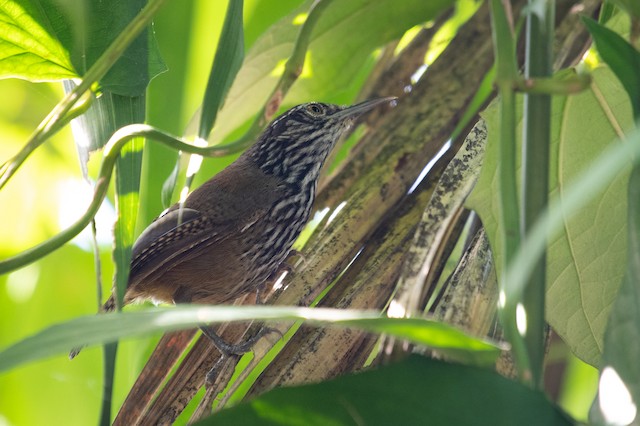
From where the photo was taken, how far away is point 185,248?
264cm

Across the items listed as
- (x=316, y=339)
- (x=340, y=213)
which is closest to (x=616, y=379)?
(x=316, y=339)

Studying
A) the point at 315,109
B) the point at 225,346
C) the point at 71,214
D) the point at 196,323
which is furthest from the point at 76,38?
the point at 315,109

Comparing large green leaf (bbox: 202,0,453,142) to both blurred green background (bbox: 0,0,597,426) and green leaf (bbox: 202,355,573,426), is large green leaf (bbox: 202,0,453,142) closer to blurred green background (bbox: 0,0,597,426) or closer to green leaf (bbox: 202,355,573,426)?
blurred green background (bbox: 0,0,597,426)

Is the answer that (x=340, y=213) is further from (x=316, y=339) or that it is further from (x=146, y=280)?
(x=146, y=280)

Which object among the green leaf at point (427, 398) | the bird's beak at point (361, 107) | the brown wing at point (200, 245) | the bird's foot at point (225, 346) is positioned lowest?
the bird's foot at point (225, 346)

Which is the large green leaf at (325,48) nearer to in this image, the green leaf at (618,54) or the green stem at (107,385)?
the green leaf at (618,54)

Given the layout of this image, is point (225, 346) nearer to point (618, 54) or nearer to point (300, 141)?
point (618, 54)

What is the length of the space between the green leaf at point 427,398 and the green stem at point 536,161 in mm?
43

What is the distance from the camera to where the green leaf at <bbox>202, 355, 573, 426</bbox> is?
39.2 inches

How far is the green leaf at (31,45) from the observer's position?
170cm

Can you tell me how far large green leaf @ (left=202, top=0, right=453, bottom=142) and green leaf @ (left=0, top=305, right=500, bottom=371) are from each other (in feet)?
4.33

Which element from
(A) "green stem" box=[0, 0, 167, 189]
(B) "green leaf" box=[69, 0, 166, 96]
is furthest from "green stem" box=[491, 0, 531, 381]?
(B) "green leaf" box=[69, 0, 166, 96]

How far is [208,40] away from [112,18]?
95 cm

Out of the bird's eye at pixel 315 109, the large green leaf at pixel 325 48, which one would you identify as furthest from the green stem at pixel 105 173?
the bird's eye at pixel 315 109
